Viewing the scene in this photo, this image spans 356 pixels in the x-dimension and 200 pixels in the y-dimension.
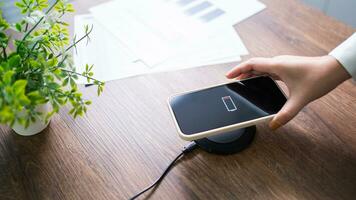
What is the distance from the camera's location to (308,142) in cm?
55

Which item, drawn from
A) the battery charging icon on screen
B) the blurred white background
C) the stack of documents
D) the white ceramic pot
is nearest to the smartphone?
the battery charging icon on screen

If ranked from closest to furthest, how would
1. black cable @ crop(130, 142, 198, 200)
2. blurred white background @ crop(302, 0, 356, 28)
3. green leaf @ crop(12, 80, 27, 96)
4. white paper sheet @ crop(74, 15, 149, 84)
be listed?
green leaf @ crop(12, 80, 27, 96), black cable @ crop(130, 142, 198, 200), white paper sheet @ crop(74, 15, 149, 84), blurred white background @ crop(302, 0, 356, 28)

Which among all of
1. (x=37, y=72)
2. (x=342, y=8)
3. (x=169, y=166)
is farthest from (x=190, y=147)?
(x=342, y=8)

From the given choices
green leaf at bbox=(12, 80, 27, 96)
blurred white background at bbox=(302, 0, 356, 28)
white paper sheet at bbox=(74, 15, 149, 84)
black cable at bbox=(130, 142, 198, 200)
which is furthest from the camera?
blurred white background at bbox=(302, 0, 356, 28)

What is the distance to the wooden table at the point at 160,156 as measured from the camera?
1.65 ft

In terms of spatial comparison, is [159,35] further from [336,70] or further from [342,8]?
[342,8]

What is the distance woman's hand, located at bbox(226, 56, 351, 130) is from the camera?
1.73 feet

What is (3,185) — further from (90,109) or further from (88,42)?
(88,42)

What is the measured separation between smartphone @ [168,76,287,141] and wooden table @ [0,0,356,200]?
0.18 feet

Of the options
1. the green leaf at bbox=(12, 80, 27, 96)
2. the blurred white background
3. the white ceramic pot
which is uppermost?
the green leaf at bbox=(12, 80, 27, 96)

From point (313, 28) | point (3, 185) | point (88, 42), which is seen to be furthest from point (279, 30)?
point (3, 185)

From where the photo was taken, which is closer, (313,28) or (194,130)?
(194,130)

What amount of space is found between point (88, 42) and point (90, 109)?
0.22 metres

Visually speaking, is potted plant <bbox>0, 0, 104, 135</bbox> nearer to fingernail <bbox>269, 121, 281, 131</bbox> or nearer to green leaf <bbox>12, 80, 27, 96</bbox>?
green leaf <bbox>12, 80, 27, 96</bbox>
